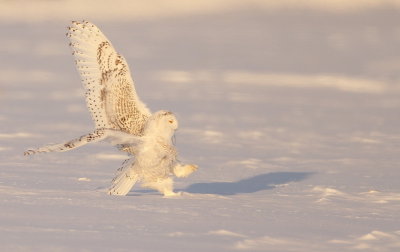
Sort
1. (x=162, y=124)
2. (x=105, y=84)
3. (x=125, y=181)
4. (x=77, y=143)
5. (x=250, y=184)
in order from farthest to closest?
1. (x=250, y=184)
2. (x=105, y=84)
3. (x=125, y=181)
4. (x=162, y=124)
5. (x=77, y=143)

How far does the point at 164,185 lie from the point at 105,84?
762 millimetres

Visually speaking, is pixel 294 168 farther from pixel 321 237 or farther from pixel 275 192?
pixel 321 237

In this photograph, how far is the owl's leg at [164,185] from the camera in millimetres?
6824

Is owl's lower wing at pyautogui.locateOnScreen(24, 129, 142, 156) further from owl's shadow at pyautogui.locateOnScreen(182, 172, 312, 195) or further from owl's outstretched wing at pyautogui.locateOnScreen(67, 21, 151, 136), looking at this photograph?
owl's shadow at pyautogui.locateOnScreen(182, 172, 312, 195)

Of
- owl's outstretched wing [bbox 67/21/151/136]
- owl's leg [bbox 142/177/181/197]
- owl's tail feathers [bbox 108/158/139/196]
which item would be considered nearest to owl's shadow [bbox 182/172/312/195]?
owl's leg [bbox 142/177/181/197]

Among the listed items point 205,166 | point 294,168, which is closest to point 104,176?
point 205,166

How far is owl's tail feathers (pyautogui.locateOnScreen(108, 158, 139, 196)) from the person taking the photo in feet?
22.2

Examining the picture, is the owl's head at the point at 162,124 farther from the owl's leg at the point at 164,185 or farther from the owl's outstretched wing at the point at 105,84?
the owl's leg at the point at 164,185

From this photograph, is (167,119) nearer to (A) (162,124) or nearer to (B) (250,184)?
(A) (162,124)

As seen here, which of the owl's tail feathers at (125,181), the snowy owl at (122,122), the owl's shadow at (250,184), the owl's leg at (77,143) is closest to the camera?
the owl's leg at (77,143)

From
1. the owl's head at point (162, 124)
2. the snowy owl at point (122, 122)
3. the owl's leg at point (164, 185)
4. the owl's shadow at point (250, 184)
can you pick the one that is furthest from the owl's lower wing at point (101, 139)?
the owl's shadow at point (250, 184)

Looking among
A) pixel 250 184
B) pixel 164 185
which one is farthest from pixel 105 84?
pixel 250 184

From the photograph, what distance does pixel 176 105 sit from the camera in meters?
12.3

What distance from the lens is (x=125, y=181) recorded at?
680 centimetres
